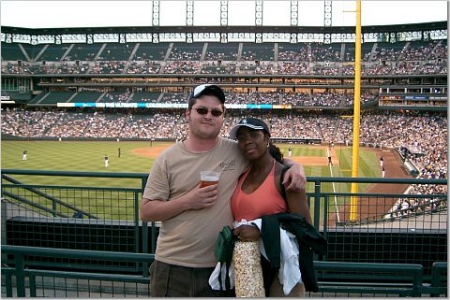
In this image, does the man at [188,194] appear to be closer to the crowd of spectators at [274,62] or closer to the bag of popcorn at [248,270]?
the bag of popcorn at [248,270]

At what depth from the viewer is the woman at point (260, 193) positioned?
2.54 metres

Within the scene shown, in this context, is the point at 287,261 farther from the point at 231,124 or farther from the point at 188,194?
the point at 231,124

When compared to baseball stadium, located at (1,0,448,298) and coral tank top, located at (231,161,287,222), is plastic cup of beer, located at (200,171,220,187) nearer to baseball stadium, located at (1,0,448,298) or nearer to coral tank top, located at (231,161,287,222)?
coral tank top, located at (231,161,287,222)

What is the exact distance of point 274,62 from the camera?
6919 centimetres

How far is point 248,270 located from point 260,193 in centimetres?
45

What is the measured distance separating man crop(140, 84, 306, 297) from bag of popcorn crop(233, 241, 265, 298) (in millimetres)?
233

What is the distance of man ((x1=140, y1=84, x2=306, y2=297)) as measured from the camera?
2.72m

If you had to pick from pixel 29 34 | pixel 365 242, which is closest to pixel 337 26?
pixel 29 34

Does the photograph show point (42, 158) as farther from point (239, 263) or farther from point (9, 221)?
point (239, 263)

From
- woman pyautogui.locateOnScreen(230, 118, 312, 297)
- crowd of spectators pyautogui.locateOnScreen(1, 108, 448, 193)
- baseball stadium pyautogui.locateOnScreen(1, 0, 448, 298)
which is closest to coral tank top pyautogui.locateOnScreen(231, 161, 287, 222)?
woman pyautogui.locateOnScreen(230, 118, 312, 297)

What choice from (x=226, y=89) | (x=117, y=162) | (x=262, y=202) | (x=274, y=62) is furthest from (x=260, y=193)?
(x=274, y=62)

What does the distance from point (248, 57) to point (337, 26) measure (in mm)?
15032

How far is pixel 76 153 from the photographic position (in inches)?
1435

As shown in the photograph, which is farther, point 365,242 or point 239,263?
point 365,242
